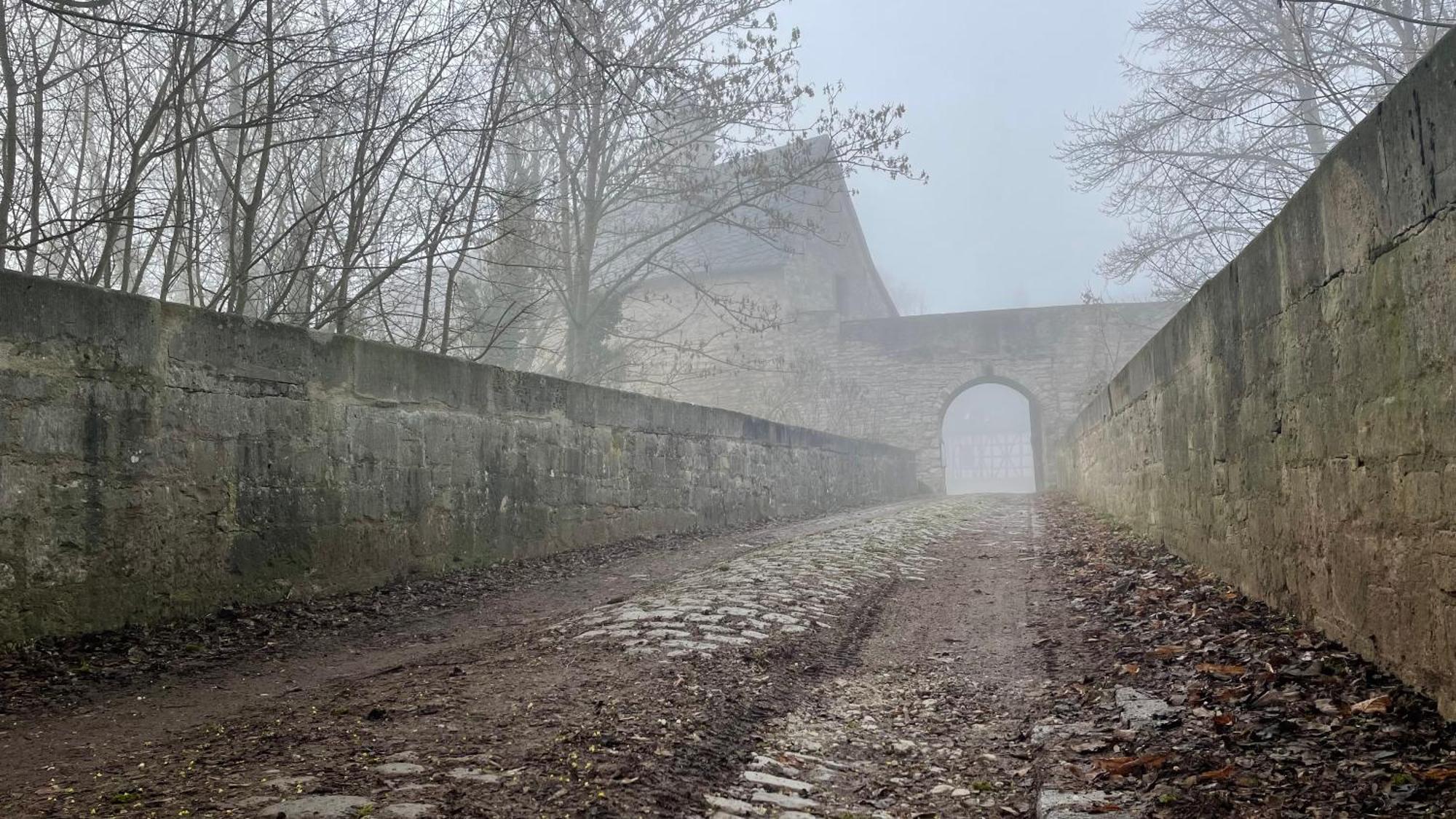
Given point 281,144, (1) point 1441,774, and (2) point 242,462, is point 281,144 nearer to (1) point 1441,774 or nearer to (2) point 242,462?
(2) point 242,462

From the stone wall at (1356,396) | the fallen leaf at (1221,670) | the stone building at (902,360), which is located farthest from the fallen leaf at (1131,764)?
the stone building at (902,360)

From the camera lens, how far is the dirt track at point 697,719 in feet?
7.63

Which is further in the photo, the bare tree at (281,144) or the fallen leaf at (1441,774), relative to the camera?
the bare tree at (281,144)

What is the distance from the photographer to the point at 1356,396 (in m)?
2.92

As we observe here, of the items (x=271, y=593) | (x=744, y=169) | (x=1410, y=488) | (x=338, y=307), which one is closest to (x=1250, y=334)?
(x=1410, y=488)

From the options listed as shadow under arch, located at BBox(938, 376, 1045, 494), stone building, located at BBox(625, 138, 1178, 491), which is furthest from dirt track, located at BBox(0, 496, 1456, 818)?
shadow under arch, located at BBox(938, 376, 1045, 494)

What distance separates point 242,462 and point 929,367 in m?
27.3

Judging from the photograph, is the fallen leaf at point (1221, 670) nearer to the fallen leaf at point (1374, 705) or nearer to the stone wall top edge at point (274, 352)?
the fallen leaf at point (1374, 705)

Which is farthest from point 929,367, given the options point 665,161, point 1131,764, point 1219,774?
point 1219,774

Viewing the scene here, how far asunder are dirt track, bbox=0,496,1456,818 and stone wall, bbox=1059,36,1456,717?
25 centimetres

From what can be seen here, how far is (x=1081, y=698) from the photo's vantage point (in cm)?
333

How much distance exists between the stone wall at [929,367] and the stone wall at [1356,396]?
24.6 meters

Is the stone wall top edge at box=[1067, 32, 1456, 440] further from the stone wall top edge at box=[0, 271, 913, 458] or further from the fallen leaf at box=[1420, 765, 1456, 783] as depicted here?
the stone wall top edge at box=[0, 271, 913, 458]

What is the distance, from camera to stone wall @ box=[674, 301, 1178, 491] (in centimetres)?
2934
